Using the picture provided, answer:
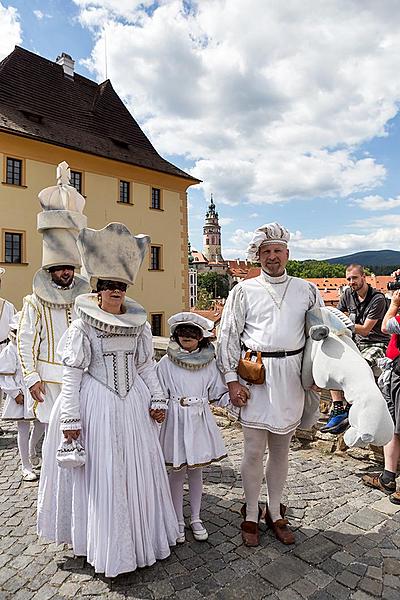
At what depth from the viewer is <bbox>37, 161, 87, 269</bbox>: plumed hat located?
3.53m

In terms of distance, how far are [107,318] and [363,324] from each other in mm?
2819

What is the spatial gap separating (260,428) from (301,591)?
92 centimetres

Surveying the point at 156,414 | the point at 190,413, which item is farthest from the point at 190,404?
the point at 156,414

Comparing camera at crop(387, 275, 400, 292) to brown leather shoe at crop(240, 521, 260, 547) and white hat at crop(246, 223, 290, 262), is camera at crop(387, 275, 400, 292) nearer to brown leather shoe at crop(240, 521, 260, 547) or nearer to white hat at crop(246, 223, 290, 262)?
white hat at crop(246, 223, 290, 262)

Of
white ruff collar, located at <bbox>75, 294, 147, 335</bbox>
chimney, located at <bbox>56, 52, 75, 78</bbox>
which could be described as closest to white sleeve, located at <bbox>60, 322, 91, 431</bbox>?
white ruff collar, located at <bbox>75, 294, 147, 335</bbox>

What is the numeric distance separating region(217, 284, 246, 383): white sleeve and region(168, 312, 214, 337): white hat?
11 centimetres

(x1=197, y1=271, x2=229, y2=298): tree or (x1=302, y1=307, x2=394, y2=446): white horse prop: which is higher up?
(x1=197, y1=271, x2=229, y2=298): tree

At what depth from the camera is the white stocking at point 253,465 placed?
2.95 metres

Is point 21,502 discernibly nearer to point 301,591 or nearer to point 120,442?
point 120,442

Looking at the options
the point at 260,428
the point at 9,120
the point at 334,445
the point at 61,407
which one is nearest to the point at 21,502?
the point at 61,407

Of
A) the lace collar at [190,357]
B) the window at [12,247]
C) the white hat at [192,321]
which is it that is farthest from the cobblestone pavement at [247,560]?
the window at [12,247]

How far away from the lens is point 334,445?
449cm

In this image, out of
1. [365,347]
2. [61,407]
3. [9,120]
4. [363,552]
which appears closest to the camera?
[61,407]

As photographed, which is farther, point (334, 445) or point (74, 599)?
point (334, 445)
